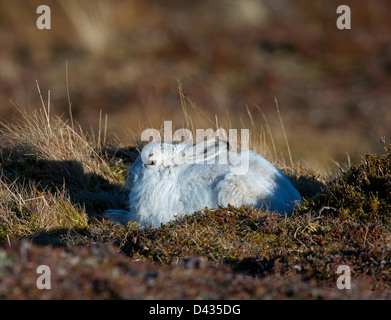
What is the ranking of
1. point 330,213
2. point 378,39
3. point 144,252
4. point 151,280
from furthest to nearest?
point 378,39 → point 330,213 → point 144,252 → point 151,280

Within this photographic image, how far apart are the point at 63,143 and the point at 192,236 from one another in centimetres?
307

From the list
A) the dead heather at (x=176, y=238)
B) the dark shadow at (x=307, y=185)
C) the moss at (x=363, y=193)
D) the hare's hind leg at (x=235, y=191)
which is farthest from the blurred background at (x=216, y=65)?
the hare's hind leg at (x=235, y=191)

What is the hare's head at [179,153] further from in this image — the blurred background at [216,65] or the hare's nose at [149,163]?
the blurred background at [216,65]

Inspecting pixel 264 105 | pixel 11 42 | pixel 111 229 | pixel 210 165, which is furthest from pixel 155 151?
pixel 11 42

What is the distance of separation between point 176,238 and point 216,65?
16371 mm

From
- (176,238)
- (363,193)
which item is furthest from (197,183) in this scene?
(363,193)

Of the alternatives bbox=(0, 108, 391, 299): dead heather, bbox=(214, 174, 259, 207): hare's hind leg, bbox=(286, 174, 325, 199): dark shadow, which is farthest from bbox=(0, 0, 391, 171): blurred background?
bbox=(214, 174, 259, 207): hare's hind leg

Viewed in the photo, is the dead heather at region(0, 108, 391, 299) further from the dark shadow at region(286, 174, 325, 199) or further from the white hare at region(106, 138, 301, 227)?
the white hare at region(106, 138, 301, 227)

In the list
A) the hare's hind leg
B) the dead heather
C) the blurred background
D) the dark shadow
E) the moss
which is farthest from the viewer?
the blurred background

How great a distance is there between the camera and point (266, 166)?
618cm

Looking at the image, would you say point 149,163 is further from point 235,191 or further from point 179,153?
point 235,191

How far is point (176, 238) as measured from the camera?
16.5 ft

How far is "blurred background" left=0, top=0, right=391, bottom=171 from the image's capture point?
17297 millimetres

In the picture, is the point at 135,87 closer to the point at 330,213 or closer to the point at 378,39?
the point at 378,39
